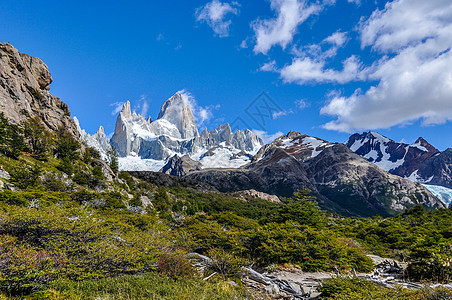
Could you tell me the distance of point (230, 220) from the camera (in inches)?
1015

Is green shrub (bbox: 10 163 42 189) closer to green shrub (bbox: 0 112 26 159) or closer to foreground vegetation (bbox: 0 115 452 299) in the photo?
foreground vegetation (bbox: 0 115 452 299)

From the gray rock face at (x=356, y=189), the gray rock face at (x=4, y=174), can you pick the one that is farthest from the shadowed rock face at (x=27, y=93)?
the gray rock face at (x=356, y=189)

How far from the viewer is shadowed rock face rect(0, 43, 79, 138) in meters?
45.5

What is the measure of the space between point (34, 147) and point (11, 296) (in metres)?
45.6

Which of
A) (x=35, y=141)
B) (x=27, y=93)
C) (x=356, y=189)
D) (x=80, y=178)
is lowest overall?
(x=80, y=178)

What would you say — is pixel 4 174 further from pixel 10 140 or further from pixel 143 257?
pixel 143 257

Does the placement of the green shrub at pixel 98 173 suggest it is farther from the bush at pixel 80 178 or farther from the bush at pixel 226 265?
the bush at pixel 226 265

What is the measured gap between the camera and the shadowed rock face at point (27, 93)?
149 feet

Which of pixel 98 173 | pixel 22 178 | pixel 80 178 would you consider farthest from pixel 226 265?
pixel 98 173

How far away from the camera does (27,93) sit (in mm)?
54188

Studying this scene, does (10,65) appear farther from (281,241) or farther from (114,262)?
(281,241)

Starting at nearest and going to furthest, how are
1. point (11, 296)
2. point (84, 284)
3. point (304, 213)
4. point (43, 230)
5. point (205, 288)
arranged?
point (11, 296), point (84, 284), point (205, 288), point (43, 230), point (304, 213)

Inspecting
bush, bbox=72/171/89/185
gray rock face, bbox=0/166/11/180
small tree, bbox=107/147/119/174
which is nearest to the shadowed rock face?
small tree, bbox=107/147/119/174

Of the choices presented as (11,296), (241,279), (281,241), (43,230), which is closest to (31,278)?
(11,296)
